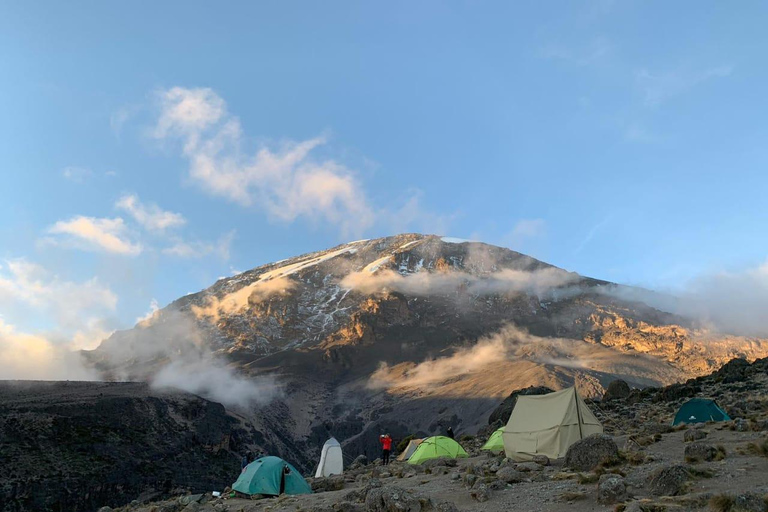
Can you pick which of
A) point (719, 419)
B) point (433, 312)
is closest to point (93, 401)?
Answer: point (719, 419)

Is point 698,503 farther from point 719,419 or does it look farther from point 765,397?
point 765,397

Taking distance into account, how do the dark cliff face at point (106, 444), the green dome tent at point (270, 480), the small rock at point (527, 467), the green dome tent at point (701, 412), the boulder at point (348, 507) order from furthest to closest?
the dark cliff face at point (106, 444)
the green dome tent at point (701, 412)
the green dome tent at point (270, 480)
the small rock at point (527, 467)
the boulder at point (348, 507)

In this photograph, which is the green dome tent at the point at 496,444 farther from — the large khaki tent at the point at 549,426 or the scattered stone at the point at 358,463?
the scattered stone at the point at 358,463

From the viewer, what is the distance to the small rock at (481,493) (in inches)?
500

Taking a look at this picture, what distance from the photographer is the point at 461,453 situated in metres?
26.8

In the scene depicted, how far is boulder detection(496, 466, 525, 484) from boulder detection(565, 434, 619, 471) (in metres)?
1.43

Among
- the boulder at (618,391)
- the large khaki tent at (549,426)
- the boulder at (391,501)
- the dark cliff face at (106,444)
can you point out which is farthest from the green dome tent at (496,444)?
the dark cliff face at (106,444)

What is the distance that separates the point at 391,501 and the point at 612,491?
15.8 feet

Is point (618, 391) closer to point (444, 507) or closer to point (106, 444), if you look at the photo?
point (444, 507)

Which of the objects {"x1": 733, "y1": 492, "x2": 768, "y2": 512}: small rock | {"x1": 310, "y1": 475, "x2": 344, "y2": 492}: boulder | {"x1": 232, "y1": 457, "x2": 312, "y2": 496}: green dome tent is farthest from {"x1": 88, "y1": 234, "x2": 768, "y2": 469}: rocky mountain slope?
{"x1": 733, "y1": 492, "x2": 768, "y2": 512}: small rock

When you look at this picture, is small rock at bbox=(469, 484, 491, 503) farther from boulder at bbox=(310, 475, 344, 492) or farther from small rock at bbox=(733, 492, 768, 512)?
boulder at bbox=(310, 475, 344, 492)

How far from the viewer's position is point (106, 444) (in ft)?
232

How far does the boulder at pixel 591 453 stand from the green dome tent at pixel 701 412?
1386 centimetres

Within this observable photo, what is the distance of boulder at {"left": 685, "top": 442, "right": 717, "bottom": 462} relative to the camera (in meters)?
12.7
